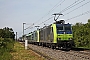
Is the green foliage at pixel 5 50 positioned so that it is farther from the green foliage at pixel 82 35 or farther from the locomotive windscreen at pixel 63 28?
the green foliage at pixel 82 35

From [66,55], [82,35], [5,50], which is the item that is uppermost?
[82,35]

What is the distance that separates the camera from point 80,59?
15.9m

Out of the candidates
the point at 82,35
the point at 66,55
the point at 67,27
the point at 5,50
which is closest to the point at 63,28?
the point at 67,27

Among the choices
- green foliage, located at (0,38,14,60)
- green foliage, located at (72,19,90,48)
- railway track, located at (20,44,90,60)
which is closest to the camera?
green foliage, located at (0,38,14,60)

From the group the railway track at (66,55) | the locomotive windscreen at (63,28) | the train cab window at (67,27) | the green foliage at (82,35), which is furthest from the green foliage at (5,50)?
the green foliage at (82,35)

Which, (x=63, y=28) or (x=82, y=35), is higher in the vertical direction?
(x=82, y=35)

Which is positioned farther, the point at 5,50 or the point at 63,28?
the point at 63,28

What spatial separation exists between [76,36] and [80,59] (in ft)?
107

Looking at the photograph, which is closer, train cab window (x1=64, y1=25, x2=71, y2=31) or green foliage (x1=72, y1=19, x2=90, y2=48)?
train cab window (x1=64, y1=25, x2=71, y2=31)

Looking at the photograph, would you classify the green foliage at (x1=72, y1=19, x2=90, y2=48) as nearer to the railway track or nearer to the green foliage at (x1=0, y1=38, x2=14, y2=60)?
the green foliage at (x1=0, y1=38, x2=14, y2=60)

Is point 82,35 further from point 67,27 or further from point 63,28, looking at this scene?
point 63,28

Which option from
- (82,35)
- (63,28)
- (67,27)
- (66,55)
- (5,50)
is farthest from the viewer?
(82,35)

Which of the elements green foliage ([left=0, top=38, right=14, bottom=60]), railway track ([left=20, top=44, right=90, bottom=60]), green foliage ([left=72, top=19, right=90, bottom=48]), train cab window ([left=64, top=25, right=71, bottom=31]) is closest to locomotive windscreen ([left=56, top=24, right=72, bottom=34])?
train cab window ([left=64, top=25, right=71, bottom=31])

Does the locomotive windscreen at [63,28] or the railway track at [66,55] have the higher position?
the locomotive windscreen at [63,28]
